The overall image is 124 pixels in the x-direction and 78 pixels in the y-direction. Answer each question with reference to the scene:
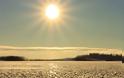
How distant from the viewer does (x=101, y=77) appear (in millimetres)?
129125

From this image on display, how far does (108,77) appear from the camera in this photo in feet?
420

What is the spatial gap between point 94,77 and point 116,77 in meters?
6.90

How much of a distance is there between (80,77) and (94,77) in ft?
14.5

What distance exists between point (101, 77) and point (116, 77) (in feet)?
15.4

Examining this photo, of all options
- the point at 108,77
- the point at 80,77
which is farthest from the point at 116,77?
the point at 80,77

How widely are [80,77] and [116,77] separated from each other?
11.3 meters

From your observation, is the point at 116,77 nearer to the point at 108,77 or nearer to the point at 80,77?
the point at 108,77

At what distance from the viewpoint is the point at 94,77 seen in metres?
128

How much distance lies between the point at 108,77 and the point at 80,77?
8784mm

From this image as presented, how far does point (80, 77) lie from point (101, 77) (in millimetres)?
6643

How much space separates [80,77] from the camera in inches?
5079
